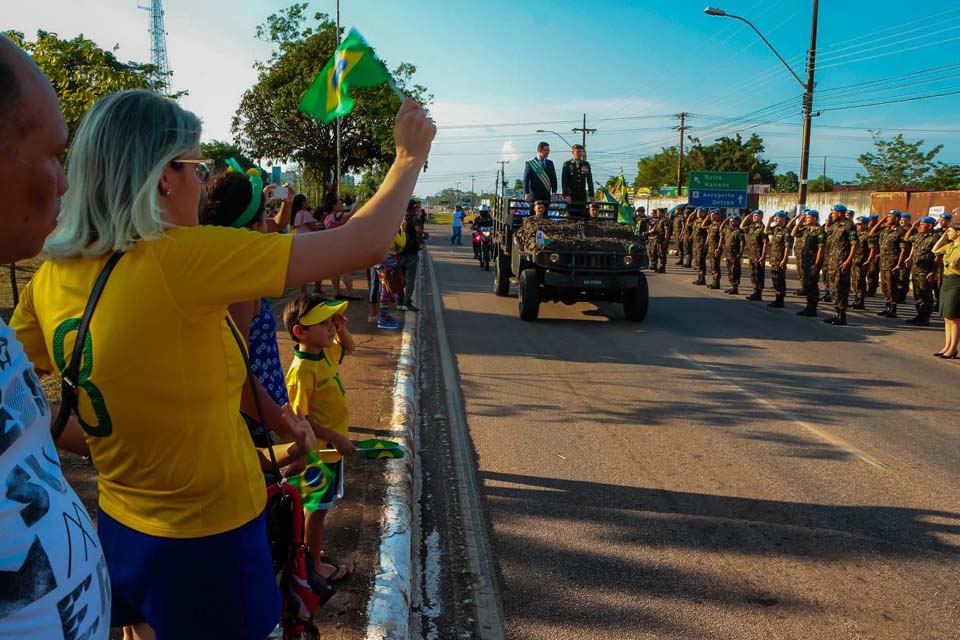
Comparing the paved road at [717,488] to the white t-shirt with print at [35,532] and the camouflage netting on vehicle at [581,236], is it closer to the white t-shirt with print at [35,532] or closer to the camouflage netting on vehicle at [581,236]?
the camouflage netting on vehicle at [581,236]

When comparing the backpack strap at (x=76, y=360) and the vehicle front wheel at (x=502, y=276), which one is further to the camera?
the vehicle front wheel at (x=502, y=276)

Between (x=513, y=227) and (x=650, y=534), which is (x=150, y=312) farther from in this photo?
(x=513, y=227)

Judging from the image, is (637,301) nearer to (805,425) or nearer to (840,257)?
(840,257)

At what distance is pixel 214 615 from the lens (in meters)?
1.88

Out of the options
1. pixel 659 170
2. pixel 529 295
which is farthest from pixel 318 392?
pixel 659 170

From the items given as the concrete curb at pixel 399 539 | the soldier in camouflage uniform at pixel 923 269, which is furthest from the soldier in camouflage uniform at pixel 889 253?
the concrete curb at pixel 399 539

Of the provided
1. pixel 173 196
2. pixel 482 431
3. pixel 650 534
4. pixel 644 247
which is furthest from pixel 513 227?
pixel 173 196

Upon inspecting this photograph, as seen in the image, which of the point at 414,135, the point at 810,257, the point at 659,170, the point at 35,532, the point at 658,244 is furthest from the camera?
the point at 659,170

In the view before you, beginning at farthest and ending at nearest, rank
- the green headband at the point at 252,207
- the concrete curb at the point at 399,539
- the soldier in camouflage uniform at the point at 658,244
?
the soldier in camouflage uniform at the point at 658,244 → the concrete curb at the point at 399,539 → the green headband at the point at 252,207

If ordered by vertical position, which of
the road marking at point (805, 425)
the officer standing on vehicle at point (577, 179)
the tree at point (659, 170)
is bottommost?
the road marking at point (805, 425)

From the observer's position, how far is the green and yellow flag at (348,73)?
262 cm

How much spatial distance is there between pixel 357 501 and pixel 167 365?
2.87m

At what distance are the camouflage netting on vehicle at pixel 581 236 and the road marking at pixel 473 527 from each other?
4637 mm

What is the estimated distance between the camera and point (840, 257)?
13938 mm
